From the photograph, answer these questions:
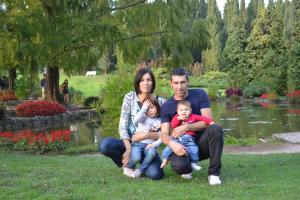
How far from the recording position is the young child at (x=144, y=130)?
5.81 meters

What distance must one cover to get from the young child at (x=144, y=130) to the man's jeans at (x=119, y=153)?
3.0 inches

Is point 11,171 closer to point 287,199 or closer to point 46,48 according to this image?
point 287,199

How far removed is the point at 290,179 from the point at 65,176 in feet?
9.07

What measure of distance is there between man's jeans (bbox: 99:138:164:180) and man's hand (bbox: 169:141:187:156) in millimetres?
467

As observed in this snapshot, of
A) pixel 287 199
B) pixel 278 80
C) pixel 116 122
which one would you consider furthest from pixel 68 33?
pixel 278 80

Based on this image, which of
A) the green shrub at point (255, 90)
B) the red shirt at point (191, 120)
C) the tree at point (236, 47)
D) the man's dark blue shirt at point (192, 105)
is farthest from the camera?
the tree at point (236, 47)

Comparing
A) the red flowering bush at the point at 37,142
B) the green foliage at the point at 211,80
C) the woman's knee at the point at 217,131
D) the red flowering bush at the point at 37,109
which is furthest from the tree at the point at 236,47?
the woman's knee at the point at 217,131

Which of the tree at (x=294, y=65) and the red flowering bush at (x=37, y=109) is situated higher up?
the tree at (x=294, y=65)

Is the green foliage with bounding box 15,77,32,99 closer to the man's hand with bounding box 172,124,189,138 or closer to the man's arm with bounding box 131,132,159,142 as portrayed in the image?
the man's arm with bounding box 131,132,159,142

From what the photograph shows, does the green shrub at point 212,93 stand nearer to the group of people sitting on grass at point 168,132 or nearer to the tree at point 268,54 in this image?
the tree at point 268,54

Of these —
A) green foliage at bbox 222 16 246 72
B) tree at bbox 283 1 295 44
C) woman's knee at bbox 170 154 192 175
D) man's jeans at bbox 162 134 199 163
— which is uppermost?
tree at bbox 283 1 295 44

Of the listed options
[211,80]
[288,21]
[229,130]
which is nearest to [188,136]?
[229,130]

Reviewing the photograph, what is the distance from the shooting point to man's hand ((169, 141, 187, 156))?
531 centimetres

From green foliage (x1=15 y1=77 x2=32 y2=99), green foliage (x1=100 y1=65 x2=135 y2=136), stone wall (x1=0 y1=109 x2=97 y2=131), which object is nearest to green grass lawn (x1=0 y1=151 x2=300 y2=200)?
green foliage (x1=100 y1=65 x2=135 y2=136)
